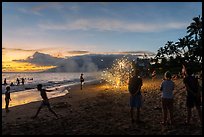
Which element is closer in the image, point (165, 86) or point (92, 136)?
point (92, 136)

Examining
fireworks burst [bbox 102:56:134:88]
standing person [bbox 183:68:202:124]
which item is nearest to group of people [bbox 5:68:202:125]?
standing person [bbox 183:68:202:124]

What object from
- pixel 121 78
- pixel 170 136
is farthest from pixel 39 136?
pixel 121 78

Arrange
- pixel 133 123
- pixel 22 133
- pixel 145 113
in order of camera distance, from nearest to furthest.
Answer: pixel 22 133, pixel 133 123, pixel 145 113

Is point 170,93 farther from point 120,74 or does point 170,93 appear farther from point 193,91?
point 120,74

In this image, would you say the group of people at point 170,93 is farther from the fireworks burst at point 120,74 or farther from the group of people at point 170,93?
the fireworks burst at point 120,74

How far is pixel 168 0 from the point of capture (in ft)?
31.6

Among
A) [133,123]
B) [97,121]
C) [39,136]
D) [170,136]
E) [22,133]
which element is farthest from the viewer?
[97,121]

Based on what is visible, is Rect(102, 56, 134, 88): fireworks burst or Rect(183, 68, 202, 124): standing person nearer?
Rect(183, 68, 202, 124): standing person

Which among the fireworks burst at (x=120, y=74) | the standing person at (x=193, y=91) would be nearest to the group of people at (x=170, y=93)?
the standing person at (x=193, y=91)

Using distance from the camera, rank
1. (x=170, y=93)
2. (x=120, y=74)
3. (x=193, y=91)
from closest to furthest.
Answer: (x=193, y=91) < (x=170, y=93) < (x=120, y=74)

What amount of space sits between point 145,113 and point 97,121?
2632 mm

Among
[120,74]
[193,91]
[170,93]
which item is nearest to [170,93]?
[170,93]

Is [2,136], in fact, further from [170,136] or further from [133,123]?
[170,136]

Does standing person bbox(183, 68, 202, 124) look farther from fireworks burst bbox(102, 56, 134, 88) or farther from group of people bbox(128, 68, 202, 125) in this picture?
fireworks burst bbox(102, 56, 134, 88)
